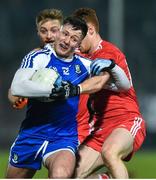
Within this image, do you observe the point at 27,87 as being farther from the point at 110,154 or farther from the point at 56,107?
the point at 110,154

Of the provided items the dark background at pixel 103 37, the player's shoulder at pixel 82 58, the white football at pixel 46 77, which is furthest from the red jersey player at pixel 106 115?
the dark background at pixel 103 37

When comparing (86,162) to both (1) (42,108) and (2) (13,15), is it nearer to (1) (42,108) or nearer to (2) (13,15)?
(1) (42,108)

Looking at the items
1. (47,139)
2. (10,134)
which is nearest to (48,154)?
(47,139)

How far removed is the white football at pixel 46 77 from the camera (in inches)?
338

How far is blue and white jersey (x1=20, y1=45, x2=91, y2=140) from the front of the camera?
29.0 feet

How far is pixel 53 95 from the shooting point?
28.3 ft

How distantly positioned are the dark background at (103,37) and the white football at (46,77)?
12659 mm

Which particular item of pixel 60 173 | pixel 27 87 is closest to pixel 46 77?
pixel 27 87

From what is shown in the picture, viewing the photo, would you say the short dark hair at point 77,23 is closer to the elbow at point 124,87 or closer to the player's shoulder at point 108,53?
the player's shoulder at point 108,53

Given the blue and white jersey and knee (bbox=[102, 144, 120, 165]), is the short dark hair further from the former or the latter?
knee (bbox=[102, 144, 120, 165])

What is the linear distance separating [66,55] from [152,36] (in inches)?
544

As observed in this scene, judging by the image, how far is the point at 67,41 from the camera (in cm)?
882

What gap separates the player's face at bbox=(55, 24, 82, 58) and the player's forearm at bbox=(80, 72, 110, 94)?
312 millimetres

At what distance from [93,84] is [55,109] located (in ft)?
1.34
